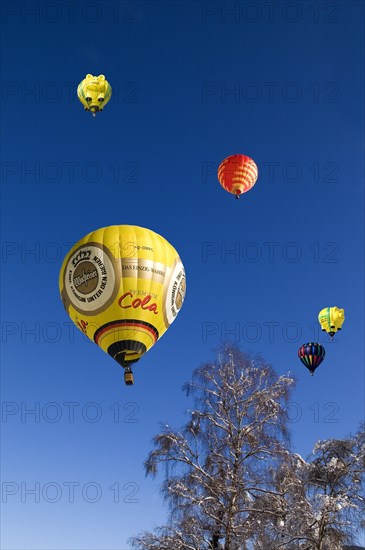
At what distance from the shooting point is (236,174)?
1022 inches

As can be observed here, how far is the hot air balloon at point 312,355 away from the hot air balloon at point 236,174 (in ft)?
38.2

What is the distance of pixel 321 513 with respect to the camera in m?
19.7

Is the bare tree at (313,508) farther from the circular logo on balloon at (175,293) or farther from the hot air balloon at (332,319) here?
the hot air balloon at (332,319)

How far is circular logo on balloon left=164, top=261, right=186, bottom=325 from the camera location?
19380 millimetres

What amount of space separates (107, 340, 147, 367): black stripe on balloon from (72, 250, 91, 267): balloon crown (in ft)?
8.48

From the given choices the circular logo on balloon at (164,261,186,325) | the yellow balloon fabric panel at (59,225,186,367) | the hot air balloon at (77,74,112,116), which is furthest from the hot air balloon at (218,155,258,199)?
the yellow balloon fabric panel at (59,225,186,367)

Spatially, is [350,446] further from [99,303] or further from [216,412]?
[99,303]

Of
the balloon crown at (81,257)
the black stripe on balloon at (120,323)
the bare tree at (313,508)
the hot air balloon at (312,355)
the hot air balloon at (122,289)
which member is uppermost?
the hot air balloon at (312,355)

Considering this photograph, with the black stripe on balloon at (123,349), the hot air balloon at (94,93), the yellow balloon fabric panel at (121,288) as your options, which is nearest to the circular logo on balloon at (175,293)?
the yellow balloon fabric panel at (121,288)

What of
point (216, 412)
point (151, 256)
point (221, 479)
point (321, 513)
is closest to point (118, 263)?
point (151, 256)

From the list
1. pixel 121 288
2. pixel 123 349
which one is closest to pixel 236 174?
pixel 121 288

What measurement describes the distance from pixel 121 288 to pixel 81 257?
5.29ft

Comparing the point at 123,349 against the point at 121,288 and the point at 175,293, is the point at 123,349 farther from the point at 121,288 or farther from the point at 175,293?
the point at 175,293

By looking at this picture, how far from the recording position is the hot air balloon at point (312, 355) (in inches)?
1351
